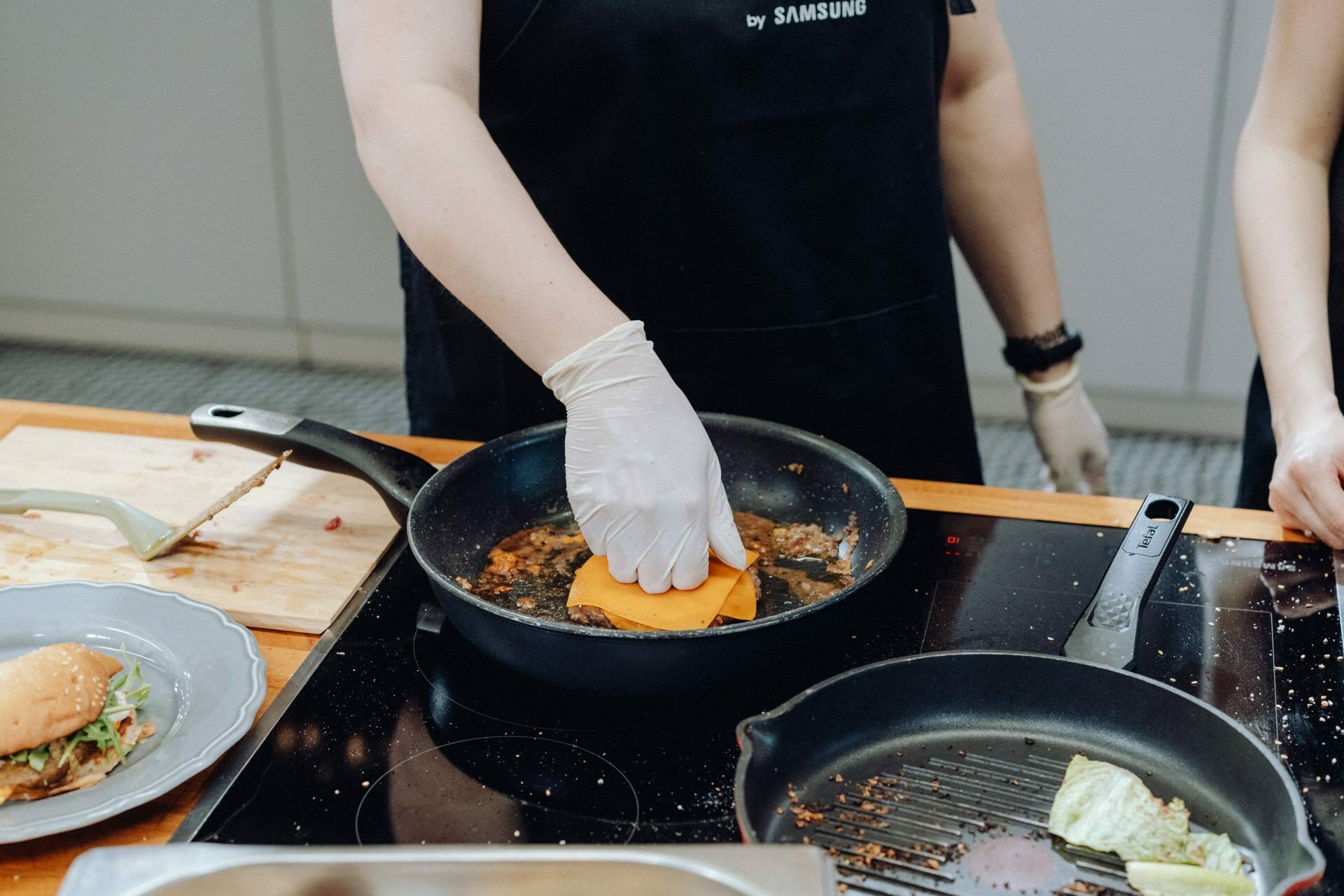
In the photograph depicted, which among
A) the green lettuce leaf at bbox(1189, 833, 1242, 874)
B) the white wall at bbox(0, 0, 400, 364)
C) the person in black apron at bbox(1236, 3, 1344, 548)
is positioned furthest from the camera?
the white wall at bbox(0, 0, 400, 364)

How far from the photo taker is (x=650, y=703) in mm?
937

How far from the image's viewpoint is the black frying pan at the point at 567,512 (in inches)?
33.1

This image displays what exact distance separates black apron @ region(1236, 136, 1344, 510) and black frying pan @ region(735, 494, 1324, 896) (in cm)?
59

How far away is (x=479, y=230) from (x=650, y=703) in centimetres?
43

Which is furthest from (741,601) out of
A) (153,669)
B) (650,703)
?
(153,669)

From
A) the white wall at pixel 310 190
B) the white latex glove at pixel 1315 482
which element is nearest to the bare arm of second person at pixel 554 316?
the white latex glove at pixel 1315 482

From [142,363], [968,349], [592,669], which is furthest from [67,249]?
[592,669]

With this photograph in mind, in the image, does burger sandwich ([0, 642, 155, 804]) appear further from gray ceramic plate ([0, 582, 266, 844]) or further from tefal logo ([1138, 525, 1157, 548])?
tefal logo ([1138, 525, 1157, 548])

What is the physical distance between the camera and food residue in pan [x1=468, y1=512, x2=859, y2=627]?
3.38 ft

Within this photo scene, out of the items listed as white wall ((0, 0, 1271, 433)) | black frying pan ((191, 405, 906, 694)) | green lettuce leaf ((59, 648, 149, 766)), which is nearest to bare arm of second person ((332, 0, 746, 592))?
black frying pan ((191, 405, 906, 694))

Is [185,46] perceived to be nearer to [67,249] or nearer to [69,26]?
[69,26]

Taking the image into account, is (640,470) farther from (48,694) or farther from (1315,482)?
(1315,482)

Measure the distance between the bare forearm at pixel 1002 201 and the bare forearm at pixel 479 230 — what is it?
28.6 inches

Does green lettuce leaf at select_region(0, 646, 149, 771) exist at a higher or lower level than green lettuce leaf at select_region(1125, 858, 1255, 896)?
higher
